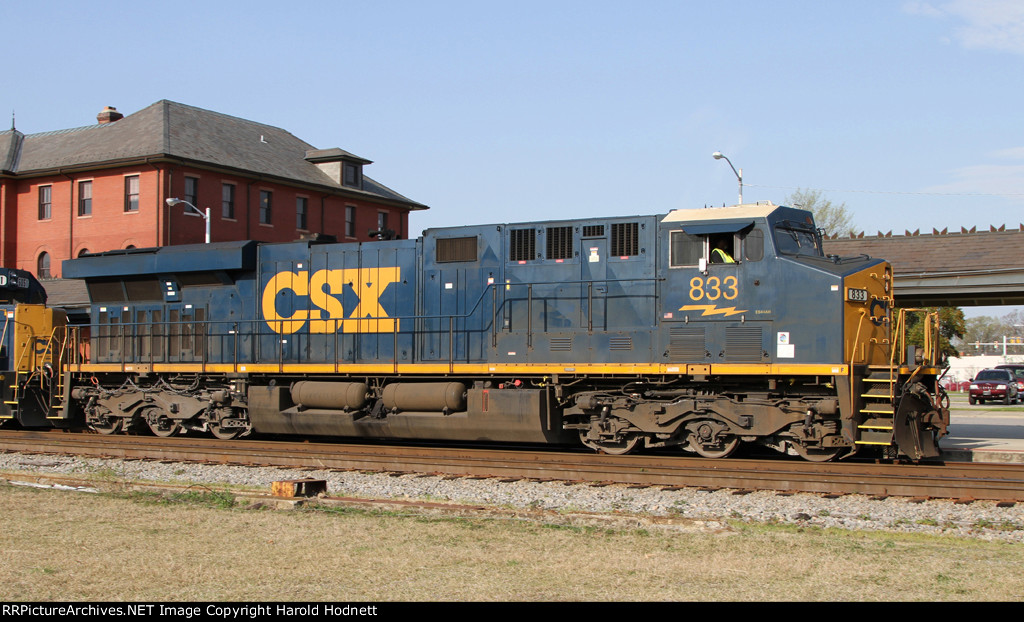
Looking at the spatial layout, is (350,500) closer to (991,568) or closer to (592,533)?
(592,533)

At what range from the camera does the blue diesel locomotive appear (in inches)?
472

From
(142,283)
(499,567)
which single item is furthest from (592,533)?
(142,283)

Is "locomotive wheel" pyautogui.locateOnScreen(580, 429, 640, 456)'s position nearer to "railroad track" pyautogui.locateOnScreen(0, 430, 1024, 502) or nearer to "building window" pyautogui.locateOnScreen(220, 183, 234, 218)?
"railroad track" pyautogui.locateOnScreen(0, 430, 1024, 502)

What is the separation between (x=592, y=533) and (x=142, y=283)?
1278 centimetres

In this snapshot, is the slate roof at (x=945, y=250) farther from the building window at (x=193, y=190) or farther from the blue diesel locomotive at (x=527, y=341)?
the building window at (x=193, y=190)

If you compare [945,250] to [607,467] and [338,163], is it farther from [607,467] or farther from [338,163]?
[338,163]

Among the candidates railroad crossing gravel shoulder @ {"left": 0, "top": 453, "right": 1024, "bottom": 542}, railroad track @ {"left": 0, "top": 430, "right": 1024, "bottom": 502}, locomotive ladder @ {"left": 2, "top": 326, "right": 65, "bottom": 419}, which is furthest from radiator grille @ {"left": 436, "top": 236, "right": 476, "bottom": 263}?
locomotive ladder @ {"left": 2, "top": 326, "right": 65, "bottom": 419}

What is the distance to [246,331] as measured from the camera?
1642cm

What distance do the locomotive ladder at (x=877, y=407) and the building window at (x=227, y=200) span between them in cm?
3306

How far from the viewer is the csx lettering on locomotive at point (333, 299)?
1541 cm

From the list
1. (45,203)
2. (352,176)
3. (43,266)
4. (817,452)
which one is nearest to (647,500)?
(817,452)

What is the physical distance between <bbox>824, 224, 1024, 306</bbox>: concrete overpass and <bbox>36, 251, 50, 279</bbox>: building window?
34342 mm

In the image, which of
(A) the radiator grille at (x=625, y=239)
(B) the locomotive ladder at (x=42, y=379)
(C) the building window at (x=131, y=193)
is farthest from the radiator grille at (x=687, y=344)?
(C) the building window at (x=131, y=193)

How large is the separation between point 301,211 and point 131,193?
8110 mm
